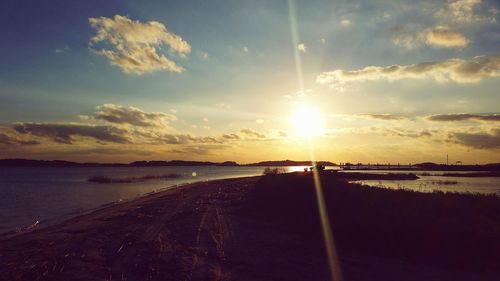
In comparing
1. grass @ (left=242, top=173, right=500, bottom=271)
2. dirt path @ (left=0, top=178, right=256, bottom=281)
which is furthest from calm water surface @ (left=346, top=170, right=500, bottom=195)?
dirt path @ (left=0, top=178, right=256, bottom=281)

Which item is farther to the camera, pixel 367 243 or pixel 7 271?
pixel 367 243

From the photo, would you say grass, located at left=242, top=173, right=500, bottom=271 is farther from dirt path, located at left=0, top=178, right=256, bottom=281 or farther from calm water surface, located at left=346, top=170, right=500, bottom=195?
calm water surface, located at left=346, top=170, right=500, bottom=195

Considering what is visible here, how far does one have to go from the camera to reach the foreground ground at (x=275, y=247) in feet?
36.1

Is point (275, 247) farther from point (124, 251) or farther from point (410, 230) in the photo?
point (124, 251)

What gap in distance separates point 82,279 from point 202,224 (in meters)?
9.74

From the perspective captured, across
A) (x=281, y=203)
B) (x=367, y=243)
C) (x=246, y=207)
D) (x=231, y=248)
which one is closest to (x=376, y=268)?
(x=367, y=243)

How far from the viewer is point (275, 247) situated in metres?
14.5

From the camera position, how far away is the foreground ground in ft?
36.1

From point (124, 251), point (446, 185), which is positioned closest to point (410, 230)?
point (124, 251)

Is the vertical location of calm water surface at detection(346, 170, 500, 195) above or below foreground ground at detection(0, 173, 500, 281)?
above

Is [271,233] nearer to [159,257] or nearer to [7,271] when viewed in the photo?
[159,257]

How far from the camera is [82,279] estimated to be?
10.2 meters

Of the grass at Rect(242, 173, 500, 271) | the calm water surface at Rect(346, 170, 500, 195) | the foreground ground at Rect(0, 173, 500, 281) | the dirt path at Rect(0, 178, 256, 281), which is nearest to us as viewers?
the dirt path at Rect(0, 178, 256, 281)

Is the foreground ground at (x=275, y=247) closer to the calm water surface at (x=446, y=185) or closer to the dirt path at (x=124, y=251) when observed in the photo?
the dirt path at (x=124, y=251)
